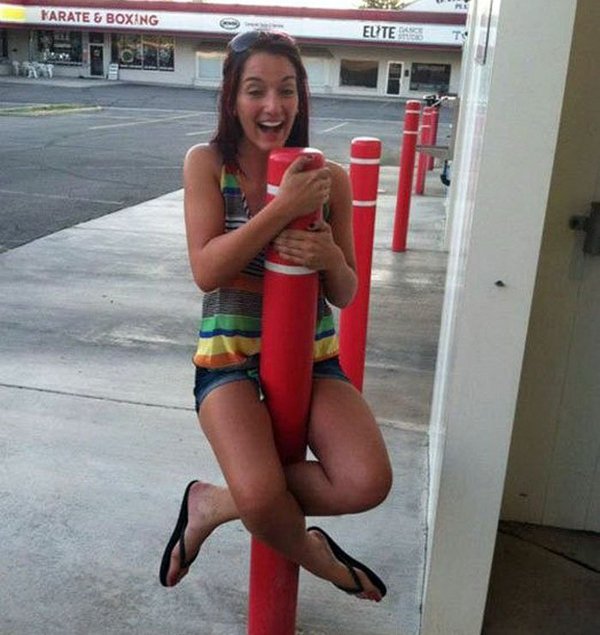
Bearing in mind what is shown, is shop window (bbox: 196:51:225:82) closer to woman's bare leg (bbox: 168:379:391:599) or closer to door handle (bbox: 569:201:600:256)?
door handle (bbox: 569:201:600:256)

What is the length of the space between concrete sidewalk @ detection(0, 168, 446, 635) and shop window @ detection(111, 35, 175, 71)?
44982 mm

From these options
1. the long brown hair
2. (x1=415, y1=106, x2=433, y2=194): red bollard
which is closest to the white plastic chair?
(x1=415, y1=106, x2=433, y2=194): red bollard

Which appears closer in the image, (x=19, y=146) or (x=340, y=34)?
(x=19, y=146)

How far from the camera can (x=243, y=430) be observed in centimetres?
190

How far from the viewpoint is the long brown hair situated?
6.63 feet

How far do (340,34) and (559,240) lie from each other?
4470 cm

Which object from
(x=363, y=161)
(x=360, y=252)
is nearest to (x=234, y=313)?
(x=360, y=252)

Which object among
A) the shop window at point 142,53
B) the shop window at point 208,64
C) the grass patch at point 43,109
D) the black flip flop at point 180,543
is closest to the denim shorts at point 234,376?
the black flip flop at point 180,543

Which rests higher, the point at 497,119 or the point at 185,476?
the point at 497,119

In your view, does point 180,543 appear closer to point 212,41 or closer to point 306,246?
point 306,246

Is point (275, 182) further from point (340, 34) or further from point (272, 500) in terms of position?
point (340, 34)

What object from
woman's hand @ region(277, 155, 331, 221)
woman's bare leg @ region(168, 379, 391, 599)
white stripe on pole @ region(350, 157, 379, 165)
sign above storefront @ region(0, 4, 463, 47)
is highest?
sign above storefront @ region(0, 4, 463, 47)

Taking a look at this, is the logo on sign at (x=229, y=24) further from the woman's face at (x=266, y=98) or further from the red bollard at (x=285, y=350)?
the red bollard at (x=285, y=350)

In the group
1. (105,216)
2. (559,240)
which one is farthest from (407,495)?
(105,216)
